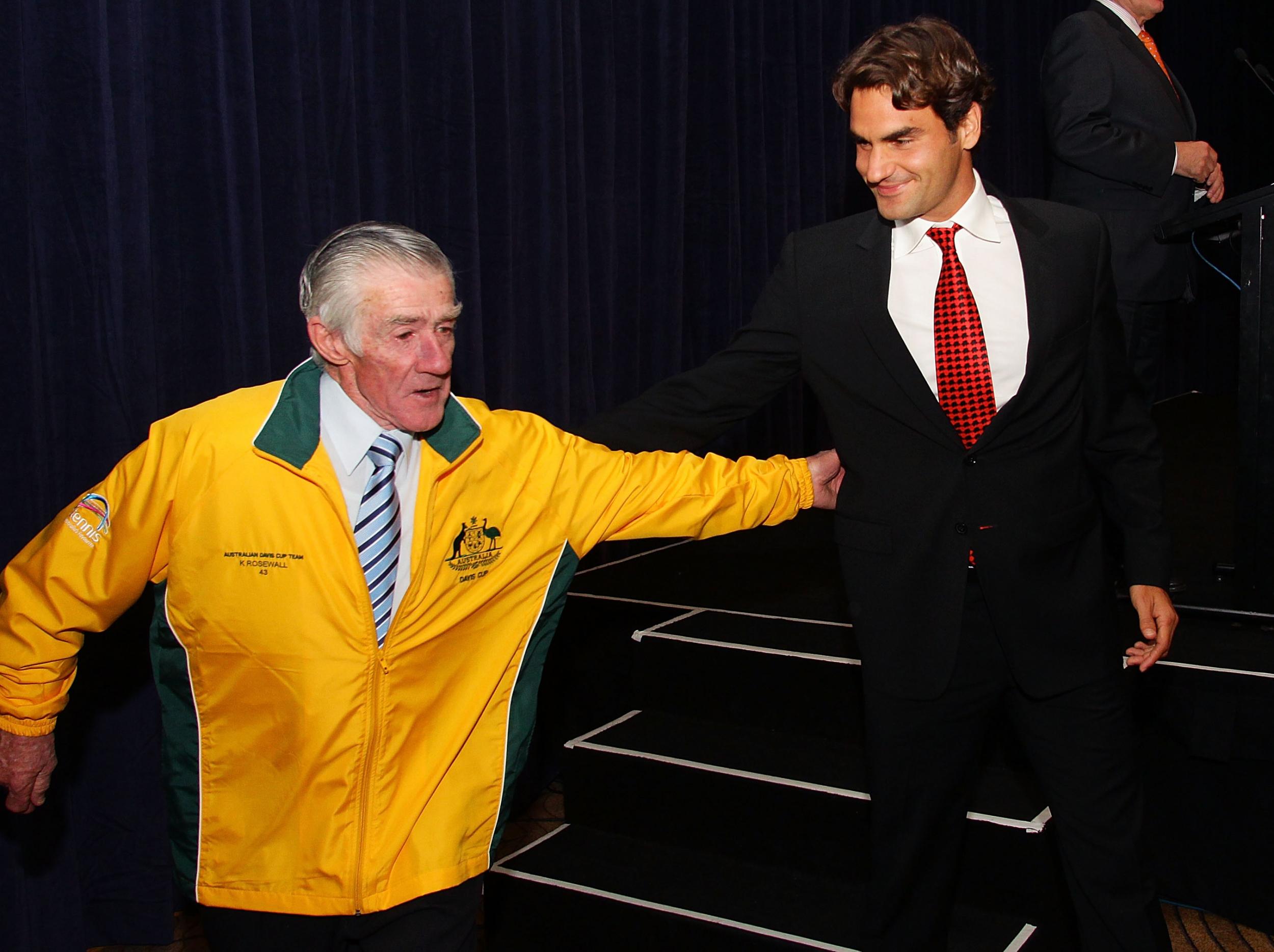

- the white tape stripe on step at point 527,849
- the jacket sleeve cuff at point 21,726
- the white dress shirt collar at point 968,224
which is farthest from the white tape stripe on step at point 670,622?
the jacket sleeve cuff at point 21,726

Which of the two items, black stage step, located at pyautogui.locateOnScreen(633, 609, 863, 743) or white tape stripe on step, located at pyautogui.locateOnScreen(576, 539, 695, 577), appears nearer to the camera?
black stage step, located at pyautogui.locateOnScreen(633, 609, 863, 743)

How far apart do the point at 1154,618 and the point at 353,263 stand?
141 centimetres

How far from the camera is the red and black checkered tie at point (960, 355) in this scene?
6.05ft

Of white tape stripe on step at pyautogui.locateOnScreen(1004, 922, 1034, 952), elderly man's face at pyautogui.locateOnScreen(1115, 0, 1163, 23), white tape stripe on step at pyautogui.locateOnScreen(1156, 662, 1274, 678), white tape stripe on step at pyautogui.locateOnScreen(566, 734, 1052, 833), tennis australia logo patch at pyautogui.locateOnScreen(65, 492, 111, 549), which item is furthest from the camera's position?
elderly man's face at pyautogui.locateOnScreen(1115, 0, 1163, 23)

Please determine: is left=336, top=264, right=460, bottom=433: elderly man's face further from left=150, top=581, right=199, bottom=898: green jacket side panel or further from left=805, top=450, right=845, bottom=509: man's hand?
left=805, top=450, right=845, bottom=509: man's hand

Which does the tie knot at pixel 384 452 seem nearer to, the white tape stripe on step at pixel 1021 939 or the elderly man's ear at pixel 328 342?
the elderly man's ear at pixel 328 342

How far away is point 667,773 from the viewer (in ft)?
9.43

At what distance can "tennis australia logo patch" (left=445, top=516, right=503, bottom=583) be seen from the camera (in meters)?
1.72

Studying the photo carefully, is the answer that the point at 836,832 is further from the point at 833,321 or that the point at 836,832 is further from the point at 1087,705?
the point at 833,321

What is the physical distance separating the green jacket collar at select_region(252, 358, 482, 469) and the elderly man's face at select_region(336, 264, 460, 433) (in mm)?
42

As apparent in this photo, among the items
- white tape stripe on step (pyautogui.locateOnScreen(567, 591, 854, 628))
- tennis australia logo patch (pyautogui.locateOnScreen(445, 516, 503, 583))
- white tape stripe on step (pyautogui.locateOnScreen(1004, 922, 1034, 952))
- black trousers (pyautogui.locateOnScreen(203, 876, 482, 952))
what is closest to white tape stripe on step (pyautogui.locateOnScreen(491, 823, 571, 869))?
white tape stripe on step (pyautogui.locateOnScreen(567, 591, 854, 628))

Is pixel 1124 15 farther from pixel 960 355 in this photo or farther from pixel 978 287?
pixel 960 355

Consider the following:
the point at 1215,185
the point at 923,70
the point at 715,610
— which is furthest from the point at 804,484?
the point at 1215,185

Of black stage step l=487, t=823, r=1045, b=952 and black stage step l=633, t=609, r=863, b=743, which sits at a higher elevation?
black stage step l=633, t=609, r=863, b=743
